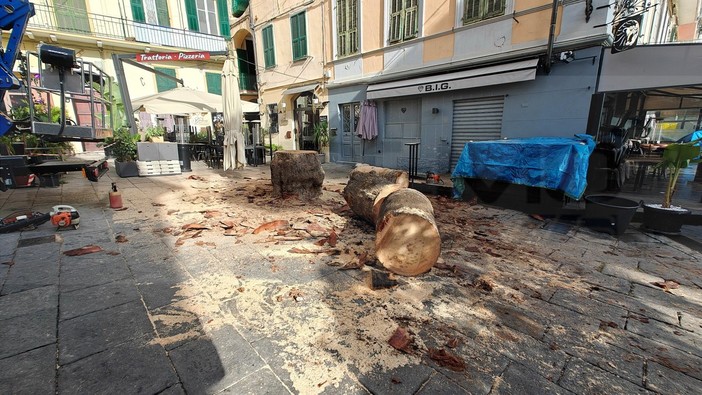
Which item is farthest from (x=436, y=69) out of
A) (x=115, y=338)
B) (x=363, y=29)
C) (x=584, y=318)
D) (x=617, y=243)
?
(x=115, y=338)

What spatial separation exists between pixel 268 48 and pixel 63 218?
13.9m

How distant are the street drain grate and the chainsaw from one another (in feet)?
0.73

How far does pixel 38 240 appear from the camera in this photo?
3939mm

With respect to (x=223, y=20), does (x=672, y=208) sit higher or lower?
lower

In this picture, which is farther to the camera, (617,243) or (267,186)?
(267,186)

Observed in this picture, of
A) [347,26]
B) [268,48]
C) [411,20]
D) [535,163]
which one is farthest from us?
[268,48]

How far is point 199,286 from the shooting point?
2.93 m

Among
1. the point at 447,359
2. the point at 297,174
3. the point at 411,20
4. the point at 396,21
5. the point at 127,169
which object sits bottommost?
the point at 447,359

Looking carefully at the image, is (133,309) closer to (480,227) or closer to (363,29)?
(480,227)

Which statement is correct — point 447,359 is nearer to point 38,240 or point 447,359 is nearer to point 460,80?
point 38,240

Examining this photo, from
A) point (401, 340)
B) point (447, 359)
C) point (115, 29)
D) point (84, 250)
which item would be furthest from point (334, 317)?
point (115, 29)

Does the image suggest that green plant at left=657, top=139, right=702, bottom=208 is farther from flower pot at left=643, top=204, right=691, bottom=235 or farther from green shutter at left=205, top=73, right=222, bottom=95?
green shutter at left=205, top=73, right=222, bottom=95

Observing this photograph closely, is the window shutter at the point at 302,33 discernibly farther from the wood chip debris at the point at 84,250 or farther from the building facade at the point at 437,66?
the wood chip debris at the point at 84,250

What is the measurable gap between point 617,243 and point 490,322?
3.25 m
